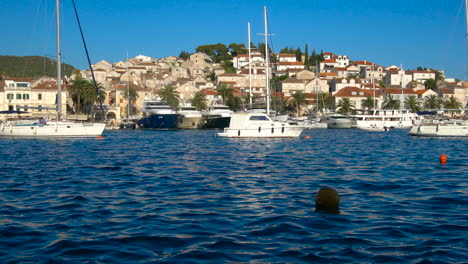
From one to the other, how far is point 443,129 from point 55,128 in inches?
1498

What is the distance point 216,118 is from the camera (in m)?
82.9

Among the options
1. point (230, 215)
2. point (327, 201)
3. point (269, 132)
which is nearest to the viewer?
point (230, 215)

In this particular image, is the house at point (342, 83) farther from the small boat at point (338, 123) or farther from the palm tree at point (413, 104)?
the small boat at point (338, 123)

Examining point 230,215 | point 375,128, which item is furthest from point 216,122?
point 230,215

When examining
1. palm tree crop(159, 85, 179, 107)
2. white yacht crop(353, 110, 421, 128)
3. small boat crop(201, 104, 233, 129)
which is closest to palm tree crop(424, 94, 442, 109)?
white yacht crop(353, 110, 421, 128)

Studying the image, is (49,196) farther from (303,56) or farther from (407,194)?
(303,56)

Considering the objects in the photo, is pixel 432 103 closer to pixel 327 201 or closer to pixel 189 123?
pixel 189 123

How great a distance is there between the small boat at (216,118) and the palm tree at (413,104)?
174 ft

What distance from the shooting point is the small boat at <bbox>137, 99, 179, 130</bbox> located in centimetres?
8344

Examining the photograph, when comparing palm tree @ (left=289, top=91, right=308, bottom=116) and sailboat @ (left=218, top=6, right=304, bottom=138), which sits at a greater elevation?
palm tree @ (left=289, top=91, right=308, bottom=116)

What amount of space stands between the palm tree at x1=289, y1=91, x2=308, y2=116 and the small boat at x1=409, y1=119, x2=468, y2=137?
205 feet

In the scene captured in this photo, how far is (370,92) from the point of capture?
414ft

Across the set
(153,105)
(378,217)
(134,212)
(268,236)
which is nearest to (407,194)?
(378,217)

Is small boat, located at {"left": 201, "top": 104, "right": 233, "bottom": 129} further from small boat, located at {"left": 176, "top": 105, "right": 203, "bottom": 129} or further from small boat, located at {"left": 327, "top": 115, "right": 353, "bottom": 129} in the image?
small boat, located at {"left": 327, "top": 115, "right": 353, "bottom": 129}
